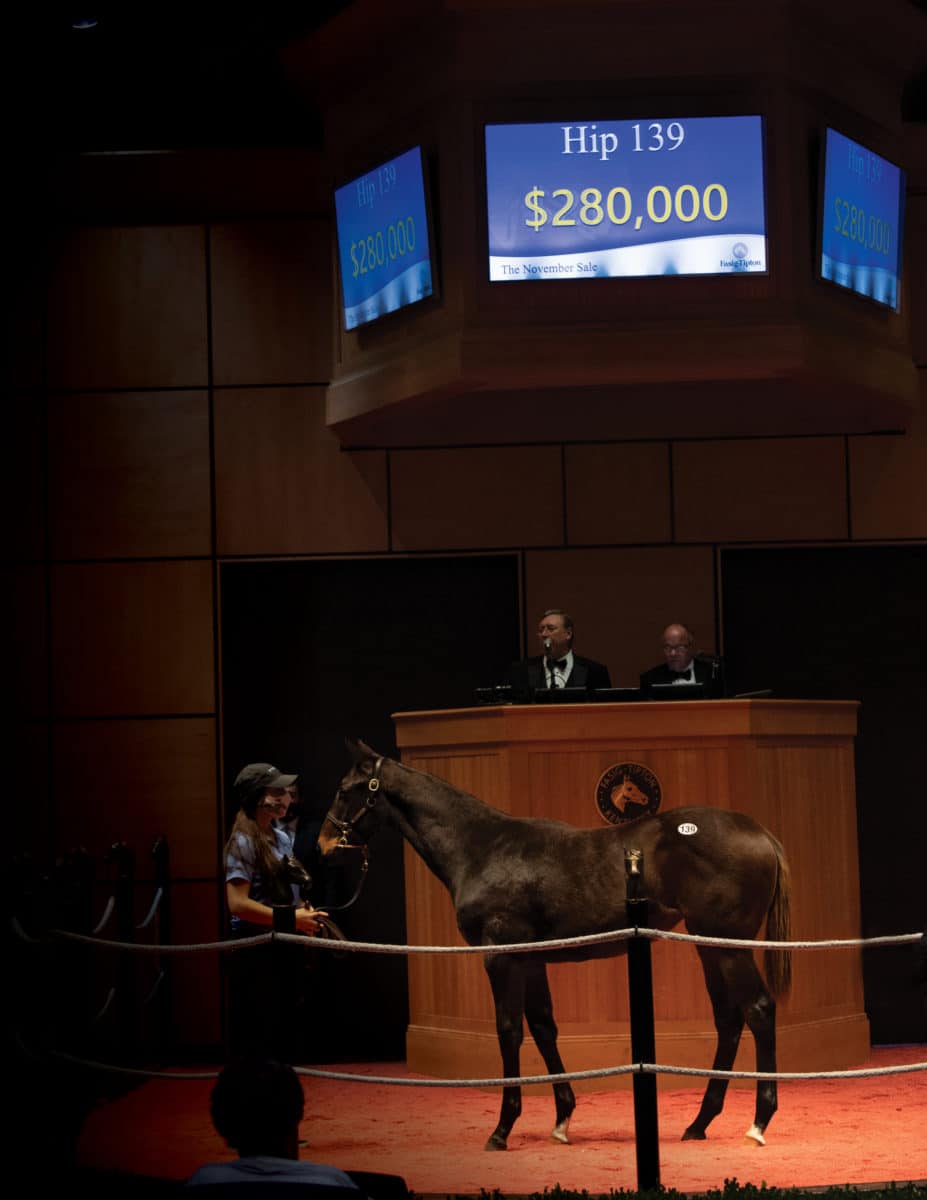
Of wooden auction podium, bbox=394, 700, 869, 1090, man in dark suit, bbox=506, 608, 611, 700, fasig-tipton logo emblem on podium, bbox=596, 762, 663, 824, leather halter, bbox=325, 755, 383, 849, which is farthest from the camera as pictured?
man in dark suit, bbox=506, 608, 611, 700

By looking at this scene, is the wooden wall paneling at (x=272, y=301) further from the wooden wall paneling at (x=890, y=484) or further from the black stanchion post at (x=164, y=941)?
the wooden wall paneling at (x=890, y=484)

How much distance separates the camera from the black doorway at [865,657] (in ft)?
30.7

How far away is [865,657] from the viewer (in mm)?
9523

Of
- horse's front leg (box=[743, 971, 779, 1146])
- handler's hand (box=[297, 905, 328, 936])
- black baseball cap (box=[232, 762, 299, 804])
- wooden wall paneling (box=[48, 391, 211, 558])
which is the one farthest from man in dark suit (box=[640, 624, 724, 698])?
wooden wall paneling (box=[48, 391, 211, 558])

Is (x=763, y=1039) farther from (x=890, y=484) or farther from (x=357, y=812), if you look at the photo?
(x=890, y=484)

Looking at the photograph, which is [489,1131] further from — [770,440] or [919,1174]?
[770,440]

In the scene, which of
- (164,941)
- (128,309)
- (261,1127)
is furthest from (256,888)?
(128,309)

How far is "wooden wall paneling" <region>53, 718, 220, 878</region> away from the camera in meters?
9.32

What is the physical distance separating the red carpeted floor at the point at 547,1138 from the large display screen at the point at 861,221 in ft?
13.2

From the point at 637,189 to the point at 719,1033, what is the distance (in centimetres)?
414

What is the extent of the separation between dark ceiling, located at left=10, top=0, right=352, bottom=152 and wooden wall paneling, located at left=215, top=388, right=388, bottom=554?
5.34 ft

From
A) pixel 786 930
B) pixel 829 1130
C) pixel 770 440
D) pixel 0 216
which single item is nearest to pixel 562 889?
pixel 786 930

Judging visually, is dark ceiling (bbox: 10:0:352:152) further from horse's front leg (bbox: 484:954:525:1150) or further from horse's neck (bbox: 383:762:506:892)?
horse's front leg (bbox: 484:954:525:1150)

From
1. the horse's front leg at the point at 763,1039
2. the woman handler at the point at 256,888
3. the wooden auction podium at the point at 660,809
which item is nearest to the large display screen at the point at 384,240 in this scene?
the wooden auction podium at the point at 660,809
